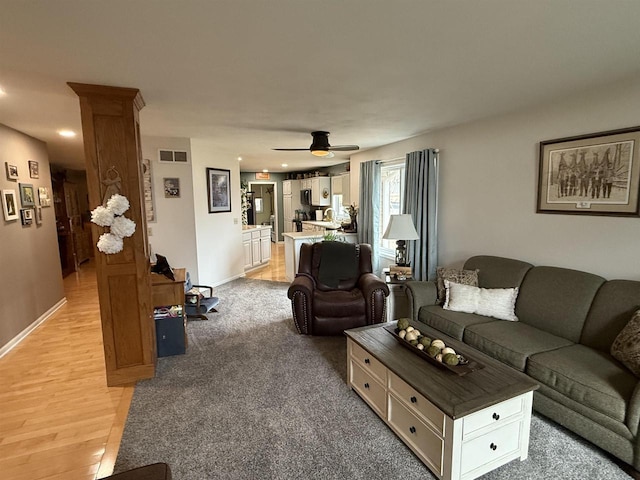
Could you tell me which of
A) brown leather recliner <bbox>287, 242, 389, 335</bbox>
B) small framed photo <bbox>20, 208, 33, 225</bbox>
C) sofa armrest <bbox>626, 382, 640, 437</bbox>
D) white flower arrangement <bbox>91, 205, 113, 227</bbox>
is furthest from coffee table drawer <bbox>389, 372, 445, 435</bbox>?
small framed photo <bbox>20, 208, 33, 225</bbox>

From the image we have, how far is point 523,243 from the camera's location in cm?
335

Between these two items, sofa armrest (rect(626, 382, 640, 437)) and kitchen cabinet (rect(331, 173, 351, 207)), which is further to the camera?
kitchen cabinet (rect(331, 173, 351, 207))

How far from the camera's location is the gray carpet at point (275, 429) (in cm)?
188

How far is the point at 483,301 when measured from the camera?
3.05 metres

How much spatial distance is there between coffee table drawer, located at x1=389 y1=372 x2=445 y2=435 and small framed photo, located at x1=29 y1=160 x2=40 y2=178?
16.6ft

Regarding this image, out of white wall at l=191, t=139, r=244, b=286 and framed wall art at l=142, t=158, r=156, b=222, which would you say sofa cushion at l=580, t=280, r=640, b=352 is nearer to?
white wall at l=191, t=139, r=244, b=286

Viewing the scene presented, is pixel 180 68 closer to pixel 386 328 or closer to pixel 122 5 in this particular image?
pixel 122 5

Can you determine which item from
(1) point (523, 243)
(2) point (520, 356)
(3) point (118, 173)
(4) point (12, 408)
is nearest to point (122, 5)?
(3) point (118, 173)

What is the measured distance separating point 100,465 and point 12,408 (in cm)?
117

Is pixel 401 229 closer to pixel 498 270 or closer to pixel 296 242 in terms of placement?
pixel 498 270

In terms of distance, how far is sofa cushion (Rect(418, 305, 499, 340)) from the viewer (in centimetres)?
287

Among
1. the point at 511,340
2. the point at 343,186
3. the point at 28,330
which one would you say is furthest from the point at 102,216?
the point at 343,186

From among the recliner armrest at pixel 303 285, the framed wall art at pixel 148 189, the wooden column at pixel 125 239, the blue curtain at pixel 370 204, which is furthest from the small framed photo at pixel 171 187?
the blue curtain at pixel 370 204

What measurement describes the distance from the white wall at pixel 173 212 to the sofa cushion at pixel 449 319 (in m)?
3.60
